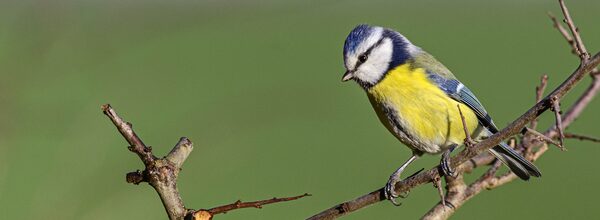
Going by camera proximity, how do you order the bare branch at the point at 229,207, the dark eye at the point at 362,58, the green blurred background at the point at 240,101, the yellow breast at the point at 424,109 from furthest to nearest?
the dark eye at the point at 362,58
the yellow breast at the point at 424,109
the green blurred background at the point at 240,101
the bare branch at the point at 229,207

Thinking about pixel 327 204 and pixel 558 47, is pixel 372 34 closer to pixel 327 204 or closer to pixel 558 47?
pixel 327 204

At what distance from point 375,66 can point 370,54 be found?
0.06m

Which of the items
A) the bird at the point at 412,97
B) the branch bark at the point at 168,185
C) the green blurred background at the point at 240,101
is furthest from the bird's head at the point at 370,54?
the branch bark at the point at 168,185

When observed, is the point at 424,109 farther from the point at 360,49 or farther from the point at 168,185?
the point at 168,185

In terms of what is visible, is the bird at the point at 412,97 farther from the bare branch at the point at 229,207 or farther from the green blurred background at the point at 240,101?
the bare branch at the point at 229,207

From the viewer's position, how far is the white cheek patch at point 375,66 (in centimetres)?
323

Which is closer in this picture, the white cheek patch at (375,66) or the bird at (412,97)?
the bird at (412,97)

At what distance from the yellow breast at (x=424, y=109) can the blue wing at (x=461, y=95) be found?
24mm

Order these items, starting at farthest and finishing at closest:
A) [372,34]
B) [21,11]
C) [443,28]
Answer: [443,28], [372,34], [21,11]

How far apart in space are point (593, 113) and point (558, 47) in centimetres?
338

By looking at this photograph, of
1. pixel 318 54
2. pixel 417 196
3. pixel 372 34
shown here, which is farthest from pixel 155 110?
pixel 372 34

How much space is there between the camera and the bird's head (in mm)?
3174

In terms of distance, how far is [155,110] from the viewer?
1029cm

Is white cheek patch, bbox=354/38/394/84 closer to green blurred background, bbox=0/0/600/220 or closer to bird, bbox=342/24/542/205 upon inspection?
bird, bbox=342/24/542/205
